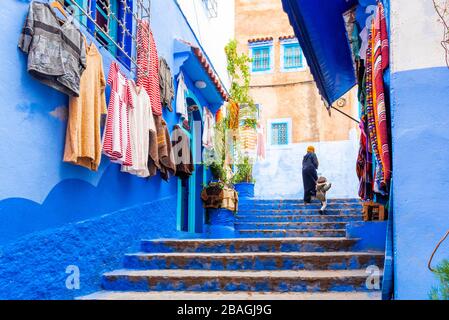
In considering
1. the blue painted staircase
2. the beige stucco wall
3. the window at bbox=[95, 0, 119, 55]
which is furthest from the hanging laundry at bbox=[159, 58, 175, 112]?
the beige stucco wall

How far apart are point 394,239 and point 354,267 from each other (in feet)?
5.00

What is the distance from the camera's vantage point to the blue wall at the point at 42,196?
3.58m

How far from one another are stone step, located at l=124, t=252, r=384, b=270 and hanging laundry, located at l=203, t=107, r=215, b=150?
4685mm

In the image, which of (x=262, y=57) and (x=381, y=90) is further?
(x=262, y=57)

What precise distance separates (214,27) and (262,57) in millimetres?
7555

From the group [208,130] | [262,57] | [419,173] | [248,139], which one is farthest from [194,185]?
[262,57]

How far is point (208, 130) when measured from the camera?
10172 millimetres

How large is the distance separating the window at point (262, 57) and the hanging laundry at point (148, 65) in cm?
1258

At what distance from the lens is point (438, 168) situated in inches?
142

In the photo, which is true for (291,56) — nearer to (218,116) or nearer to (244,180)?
(244,180)

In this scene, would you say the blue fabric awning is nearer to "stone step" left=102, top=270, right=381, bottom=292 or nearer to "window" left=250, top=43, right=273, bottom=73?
"stone step" left=102, top=270, right=381, bottom=292

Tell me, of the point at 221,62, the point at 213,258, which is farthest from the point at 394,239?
the point at 221,62

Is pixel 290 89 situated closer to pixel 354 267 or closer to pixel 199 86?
pixel 199 86
